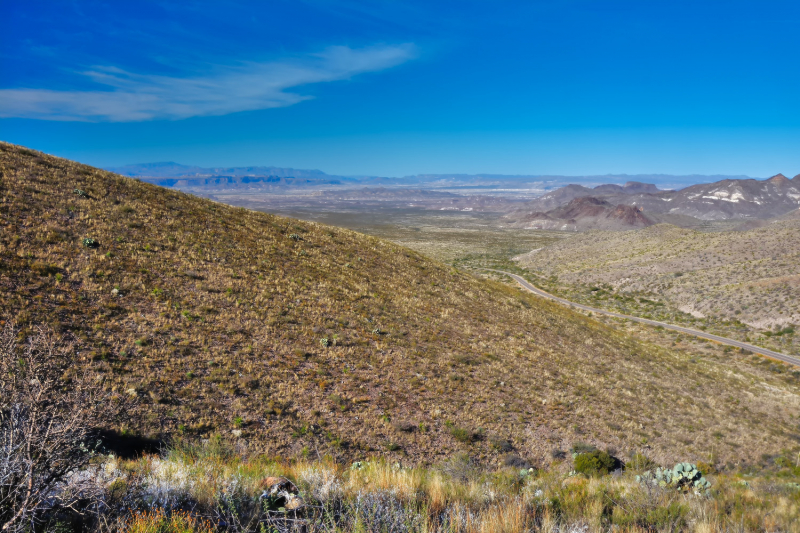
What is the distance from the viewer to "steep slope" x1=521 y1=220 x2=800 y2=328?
51000 mm

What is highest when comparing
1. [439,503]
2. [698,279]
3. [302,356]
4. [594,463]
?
[439,503]

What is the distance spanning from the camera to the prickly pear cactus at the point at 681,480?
29.0ft

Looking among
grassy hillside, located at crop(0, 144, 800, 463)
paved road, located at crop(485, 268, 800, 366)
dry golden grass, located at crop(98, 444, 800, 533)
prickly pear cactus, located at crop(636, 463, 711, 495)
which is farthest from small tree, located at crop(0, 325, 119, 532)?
paved road, located at crop(485, 268, 800, 366)

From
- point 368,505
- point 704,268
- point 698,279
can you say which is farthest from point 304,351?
point 704,268

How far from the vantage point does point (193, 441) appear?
33.6 ft

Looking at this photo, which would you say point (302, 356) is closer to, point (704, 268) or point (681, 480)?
point (681, 480)

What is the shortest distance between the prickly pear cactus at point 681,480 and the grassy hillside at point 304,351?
449 cm

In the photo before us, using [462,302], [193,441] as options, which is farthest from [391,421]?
[462,302]

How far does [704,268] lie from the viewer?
67000 mm

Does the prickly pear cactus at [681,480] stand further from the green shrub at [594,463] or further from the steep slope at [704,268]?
the steep slope at [704,268]

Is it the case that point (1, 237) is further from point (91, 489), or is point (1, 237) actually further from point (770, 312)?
point (770, 312)

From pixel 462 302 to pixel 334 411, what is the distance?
16884mm

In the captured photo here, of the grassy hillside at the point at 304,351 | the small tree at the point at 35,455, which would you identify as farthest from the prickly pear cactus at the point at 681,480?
the small tree at the point at 35,455

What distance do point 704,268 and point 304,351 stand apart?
7789 cm
